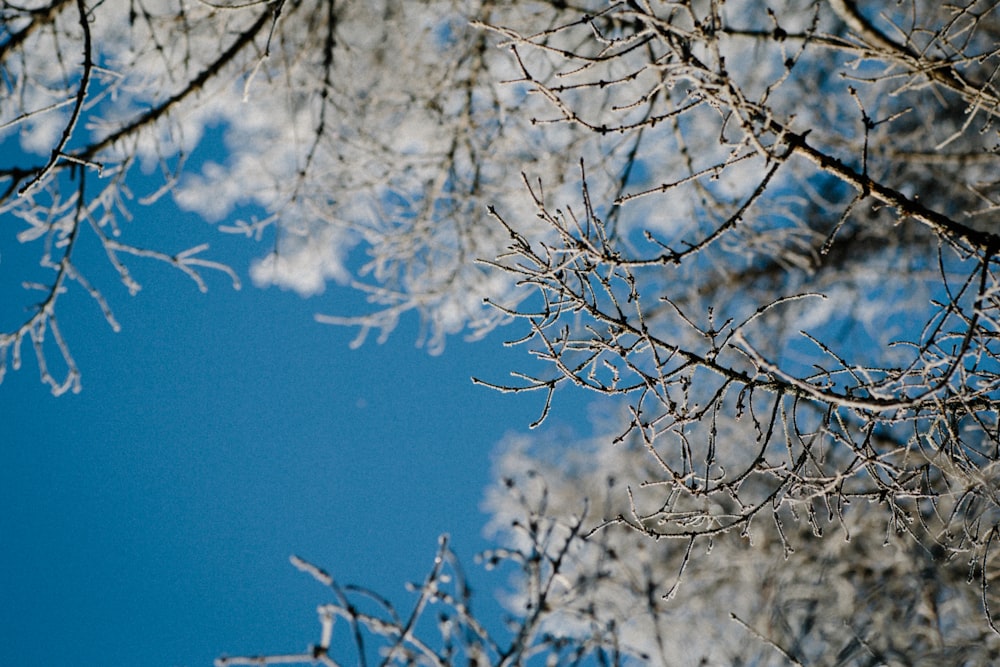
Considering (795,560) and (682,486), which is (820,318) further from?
(682,486)

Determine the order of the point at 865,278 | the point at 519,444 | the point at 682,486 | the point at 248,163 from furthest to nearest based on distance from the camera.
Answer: the point at 519,444 < the point at 865,278 < the point at 248,163 < the point at 682,486

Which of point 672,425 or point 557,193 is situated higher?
point 557,193

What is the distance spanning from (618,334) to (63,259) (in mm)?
2871

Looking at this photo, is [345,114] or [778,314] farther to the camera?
[778,314]

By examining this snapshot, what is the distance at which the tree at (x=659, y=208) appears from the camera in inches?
85.7

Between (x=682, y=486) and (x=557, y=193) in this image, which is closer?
(x=682, y=486)

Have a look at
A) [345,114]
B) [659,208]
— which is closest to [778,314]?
[659,208]

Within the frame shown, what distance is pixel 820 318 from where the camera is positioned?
261 inches

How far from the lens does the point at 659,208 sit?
237 inches

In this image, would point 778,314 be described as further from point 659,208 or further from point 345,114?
point 345,114

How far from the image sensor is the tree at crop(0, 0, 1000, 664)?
2178mm

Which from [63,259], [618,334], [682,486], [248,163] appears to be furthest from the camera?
[248,163]

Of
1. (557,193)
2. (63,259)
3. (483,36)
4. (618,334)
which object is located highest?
(483,36)

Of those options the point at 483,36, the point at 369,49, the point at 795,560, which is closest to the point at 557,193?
the point at 483,36
